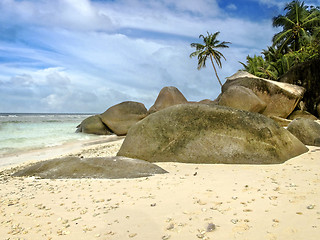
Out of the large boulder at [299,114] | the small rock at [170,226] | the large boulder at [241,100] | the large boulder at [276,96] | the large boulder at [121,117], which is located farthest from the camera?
the large boulder at [121,117]

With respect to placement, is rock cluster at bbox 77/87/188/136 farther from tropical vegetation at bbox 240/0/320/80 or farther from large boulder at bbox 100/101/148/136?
tropical vegetation at bbox 240/0/320/80

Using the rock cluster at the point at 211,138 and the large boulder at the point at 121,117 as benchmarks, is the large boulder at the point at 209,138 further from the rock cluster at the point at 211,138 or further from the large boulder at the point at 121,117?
the large boulder at the point at 121,117

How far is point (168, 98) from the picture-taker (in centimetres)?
2150

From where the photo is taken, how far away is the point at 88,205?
301 cm

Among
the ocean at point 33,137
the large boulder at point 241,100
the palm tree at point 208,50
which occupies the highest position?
the palm tree at point 208,50

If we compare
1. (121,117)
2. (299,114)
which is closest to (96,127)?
(121,117)

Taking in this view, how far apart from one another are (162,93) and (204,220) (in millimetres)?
20017

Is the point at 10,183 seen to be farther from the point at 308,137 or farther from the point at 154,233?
the point at 308,137

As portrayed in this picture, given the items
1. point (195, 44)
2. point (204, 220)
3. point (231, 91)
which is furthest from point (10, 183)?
point (195, 44)

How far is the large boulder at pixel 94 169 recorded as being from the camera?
450cm

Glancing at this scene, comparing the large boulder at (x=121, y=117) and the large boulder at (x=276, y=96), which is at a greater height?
the large boulder at (x=276, y=96)

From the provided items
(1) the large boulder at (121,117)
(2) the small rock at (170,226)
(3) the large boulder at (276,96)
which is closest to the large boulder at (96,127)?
(1) the large boulder at (121,117)

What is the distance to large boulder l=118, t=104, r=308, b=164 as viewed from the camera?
5.26m

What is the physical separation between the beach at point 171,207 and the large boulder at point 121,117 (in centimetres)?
1374
